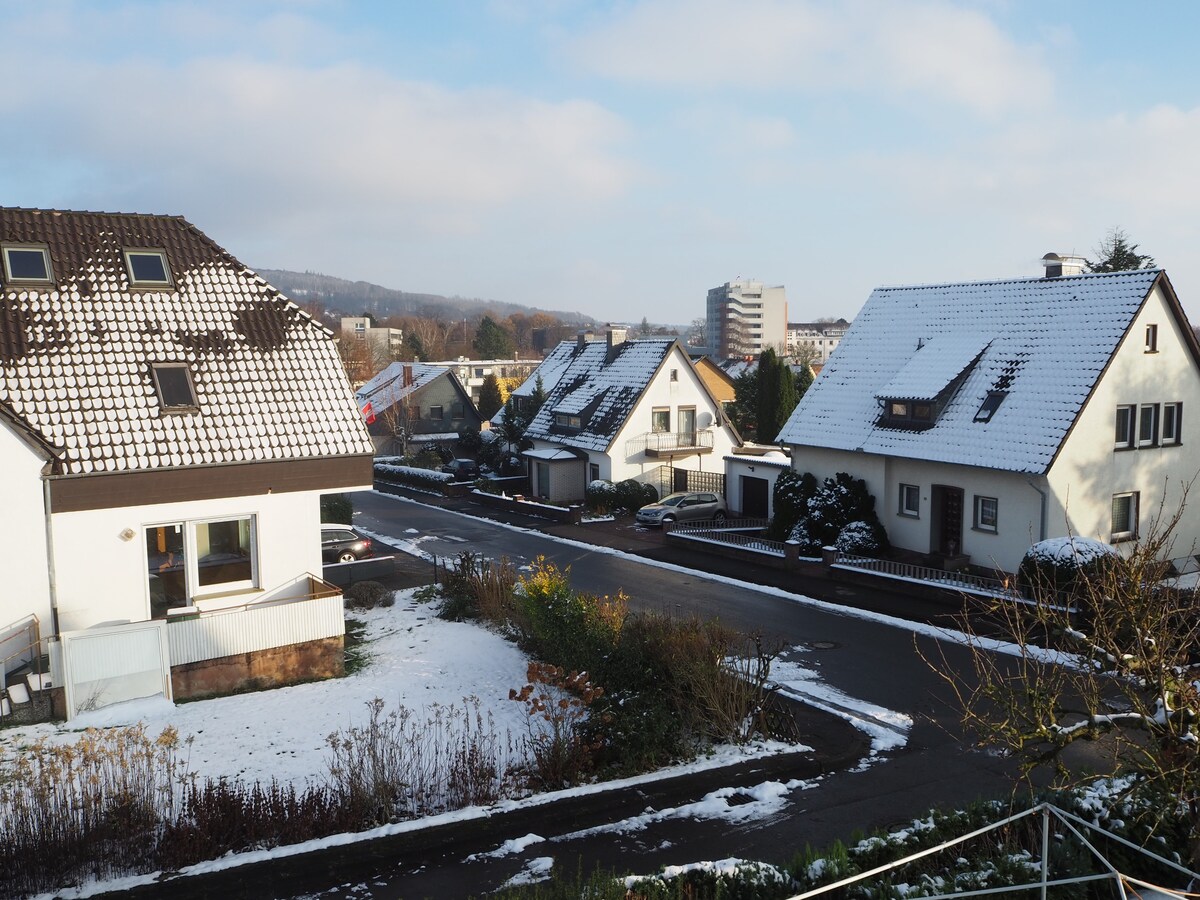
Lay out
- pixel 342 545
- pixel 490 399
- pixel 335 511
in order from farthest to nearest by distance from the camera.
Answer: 1. pixel 490 399
2. pixel 335 511
3. pixel 342 545

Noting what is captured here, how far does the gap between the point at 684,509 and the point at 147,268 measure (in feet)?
69.4

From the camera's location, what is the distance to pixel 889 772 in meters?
13.2

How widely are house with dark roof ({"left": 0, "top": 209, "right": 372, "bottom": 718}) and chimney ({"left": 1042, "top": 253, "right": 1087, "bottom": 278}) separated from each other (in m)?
21.2

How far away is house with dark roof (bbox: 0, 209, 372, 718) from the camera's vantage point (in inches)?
607

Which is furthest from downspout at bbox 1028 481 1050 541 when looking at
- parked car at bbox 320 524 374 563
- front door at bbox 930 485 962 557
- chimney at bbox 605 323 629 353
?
chimney at bbox 605 323 629 353

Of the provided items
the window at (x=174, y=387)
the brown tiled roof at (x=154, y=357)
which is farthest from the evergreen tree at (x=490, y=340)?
the window at (x=174, y=387)

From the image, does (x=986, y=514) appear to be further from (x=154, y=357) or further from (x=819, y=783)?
(x=154, y=357)

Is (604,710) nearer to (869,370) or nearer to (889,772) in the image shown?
(889,772)

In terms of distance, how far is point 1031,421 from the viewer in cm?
2434

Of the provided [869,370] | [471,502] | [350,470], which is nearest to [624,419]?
[471,502]

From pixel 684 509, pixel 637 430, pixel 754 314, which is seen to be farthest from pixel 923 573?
pixel 754 314

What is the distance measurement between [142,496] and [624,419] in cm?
2525

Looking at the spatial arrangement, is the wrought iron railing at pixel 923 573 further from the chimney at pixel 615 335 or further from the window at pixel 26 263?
the chimney at pixel 615 335

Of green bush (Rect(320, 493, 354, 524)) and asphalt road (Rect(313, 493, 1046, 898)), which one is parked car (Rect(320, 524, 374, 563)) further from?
asphalt road (Rect(313, 493, 1046, 898))
